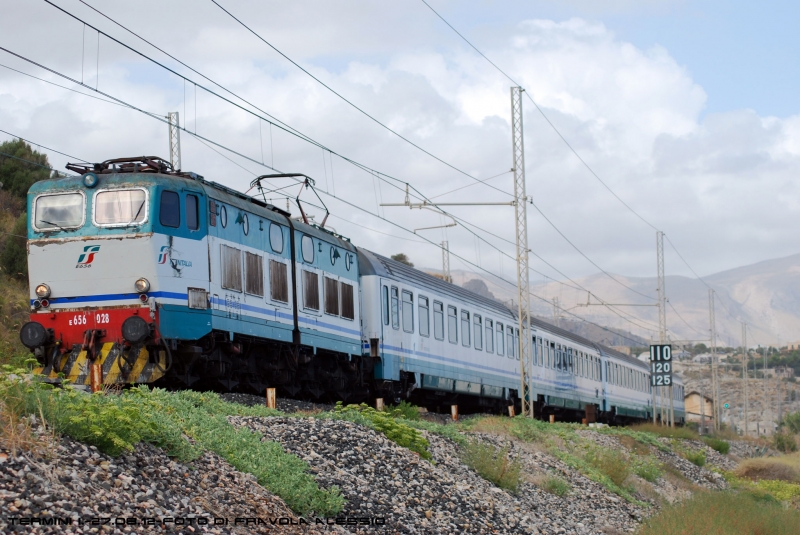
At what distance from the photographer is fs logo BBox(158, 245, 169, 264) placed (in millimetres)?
15227

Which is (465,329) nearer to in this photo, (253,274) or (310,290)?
(310,290)

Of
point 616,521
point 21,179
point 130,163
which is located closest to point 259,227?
point 130,163

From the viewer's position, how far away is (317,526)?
919cm

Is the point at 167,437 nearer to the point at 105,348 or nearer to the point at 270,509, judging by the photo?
the point at 270,509

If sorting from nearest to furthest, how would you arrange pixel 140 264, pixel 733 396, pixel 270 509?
pixel 270 509 < pixel 140 264 < pixel 733 396

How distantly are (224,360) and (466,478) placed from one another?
5635mm

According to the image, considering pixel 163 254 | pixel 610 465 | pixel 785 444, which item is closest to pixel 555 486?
pixel 610 465

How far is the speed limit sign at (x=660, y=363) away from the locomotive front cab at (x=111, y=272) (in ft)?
88.4

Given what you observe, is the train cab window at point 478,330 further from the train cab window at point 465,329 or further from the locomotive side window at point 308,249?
the locomotive side window at point 308,249

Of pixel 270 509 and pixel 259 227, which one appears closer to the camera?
pixel 270 509

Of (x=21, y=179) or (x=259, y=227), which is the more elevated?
(x=21, y=179)

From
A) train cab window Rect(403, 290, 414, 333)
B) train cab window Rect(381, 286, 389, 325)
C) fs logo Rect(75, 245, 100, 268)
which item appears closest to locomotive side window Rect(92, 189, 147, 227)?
fs logo Rect(75, 245, 100, 268)

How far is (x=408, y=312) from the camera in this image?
25.4 metres

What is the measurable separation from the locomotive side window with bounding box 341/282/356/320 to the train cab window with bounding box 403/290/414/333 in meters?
2.68
